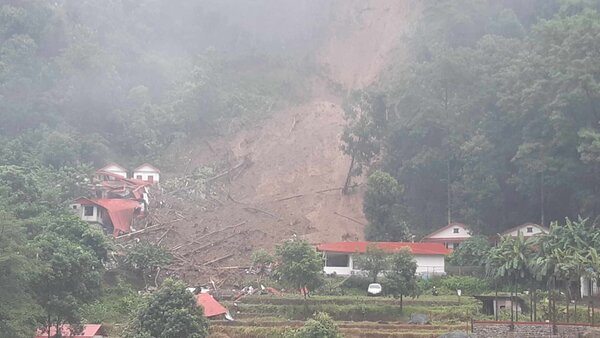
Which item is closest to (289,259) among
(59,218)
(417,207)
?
(59,218)

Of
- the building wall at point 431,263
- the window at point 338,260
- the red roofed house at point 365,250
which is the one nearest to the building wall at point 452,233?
the red roofed house at point 365,250

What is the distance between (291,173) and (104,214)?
14.5 metres

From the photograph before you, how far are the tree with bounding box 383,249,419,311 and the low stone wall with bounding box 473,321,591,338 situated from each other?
456 centimetres

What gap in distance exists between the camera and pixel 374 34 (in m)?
66.3

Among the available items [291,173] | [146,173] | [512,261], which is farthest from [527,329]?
[146,173]

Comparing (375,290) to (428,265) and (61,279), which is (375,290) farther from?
(61,279)

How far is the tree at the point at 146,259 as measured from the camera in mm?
37875

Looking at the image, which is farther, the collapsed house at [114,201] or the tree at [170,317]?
the collapsed house at [114,201]

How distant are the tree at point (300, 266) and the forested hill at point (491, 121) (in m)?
12.2

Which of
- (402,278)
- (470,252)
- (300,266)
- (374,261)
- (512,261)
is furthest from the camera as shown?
(470,252)

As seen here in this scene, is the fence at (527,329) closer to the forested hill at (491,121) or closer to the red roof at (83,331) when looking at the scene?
the forested hill at (491,121)

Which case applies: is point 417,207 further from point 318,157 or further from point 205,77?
point 205,77

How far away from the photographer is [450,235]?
1688 inches

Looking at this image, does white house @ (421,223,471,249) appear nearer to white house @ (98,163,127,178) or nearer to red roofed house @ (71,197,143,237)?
red roofed house @ (71,197,143,237)
